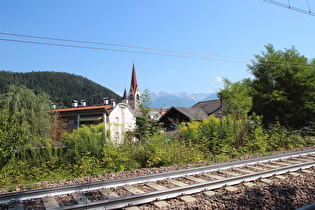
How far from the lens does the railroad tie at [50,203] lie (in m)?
4.34

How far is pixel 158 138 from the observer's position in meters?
9.51

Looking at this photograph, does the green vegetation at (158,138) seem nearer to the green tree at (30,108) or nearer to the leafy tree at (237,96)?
the green tree at (30,108)

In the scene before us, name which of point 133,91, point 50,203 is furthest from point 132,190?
point 133,91

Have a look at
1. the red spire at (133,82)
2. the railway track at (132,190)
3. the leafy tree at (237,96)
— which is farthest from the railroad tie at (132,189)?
the red spire at (133,82)

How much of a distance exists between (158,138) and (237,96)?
19099mm

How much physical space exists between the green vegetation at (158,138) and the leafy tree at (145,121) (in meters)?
0.04

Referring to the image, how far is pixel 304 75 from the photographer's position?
18.0m

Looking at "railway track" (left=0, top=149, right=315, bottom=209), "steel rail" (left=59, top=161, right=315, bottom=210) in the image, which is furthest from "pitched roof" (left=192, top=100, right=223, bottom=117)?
"steel rail" (left=59, top=161, right=315, bottom=210)

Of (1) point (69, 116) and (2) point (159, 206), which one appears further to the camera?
(1) point (69, 116)

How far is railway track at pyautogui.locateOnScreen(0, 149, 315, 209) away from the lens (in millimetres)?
4422

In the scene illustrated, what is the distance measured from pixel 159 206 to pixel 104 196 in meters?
1.15

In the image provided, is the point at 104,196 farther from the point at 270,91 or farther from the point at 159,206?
the point at 270,91

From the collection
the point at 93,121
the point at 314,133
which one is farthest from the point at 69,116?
the point at 314,133

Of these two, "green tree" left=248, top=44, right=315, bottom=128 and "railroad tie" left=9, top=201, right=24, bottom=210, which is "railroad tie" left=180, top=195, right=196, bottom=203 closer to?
"railroad tie" left=9, top=201, right=24, bottom=210
